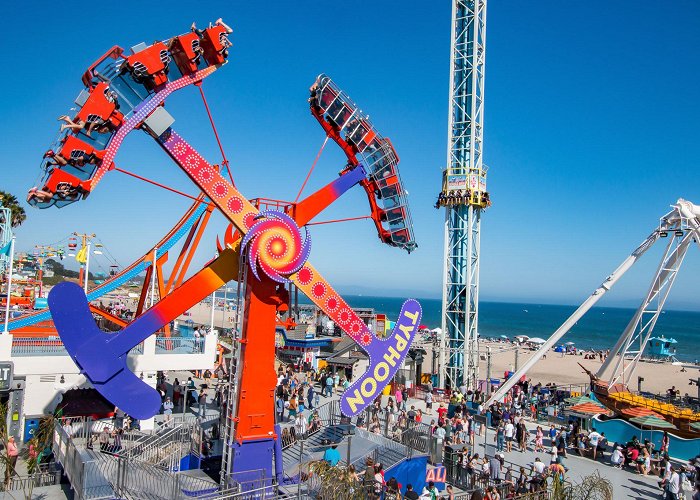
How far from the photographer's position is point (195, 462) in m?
16.7

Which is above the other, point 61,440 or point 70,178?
point 70,178

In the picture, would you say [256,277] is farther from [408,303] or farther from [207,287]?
[408,303]

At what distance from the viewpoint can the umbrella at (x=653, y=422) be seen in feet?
73.4

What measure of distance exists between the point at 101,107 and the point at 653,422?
70.8 feet

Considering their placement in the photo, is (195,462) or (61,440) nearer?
(61,440)

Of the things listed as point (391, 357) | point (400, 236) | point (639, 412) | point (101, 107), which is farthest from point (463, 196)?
point (101, 107)

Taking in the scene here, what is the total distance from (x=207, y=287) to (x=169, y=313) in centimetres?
113

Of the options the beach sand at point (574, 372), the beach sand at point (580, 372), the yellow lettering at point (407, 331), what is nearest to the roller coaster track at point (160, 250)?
the yellow lettering at point (407, 331)

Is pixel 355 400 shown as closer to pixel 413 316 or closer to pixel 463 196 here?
pixel 413 316

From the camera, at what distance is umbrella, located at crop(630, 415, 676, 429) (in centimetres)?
2238

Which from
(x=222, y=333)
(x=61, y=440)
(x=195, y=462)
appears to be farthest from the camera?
(x=222, y=333)

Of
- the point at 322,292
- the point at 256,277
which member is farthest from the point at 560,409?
the point at 256,277

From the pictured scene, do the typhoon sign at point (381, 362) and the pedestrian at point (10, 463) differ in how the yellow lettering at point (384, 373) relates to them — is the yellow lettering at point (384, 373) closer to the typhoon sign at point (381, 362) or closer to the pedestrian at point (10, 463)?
the typhoon sign at point (381, 362)

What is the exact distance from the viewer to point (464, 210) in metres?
37.2
